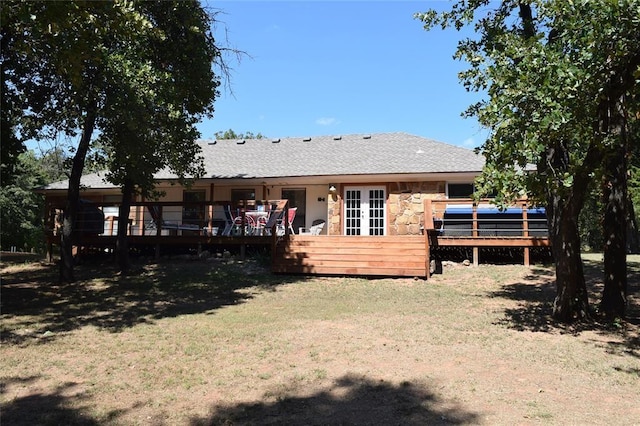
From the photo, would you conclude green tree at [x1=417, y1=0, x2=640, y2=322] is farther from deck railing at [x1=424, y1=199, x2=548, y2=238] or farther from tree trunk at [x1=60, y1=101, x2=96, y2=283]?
tree trunk at [x1=60, y1=101, x2=96, y2=283]

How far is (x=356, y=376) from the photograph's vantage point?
487 cm

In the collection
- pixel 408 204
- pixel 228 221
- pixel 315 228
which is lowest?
pixel 315 228

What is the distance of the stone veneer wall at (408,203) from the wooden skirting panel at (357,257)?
337 cm

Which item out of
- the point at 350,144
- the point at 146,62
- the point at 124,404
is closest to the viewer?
the point at 124,404

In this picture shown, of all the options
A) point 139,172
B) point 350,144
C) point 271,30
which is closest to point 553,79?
point 271,30

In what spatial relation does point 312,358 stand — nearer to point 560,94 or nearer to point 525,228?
point 560,94

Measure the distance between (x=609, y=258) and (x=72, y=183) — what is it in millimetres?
Result: 11245

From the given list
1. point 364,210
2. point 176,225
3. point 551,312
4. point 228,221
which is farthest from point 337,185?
point 551,312

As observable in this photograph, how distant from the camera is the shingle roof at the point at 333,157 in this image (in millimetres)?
15477

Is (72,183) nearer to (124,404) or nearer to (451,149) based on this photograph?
(124,404)

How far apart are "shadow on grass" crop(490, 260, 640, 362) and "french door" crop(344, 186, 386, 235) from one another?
217 inches

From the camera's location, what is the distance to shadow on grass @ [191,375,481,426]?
149 inches

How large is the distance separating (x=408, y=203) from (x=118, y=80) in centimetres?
953

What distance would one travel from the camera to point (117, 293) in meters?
10.1
